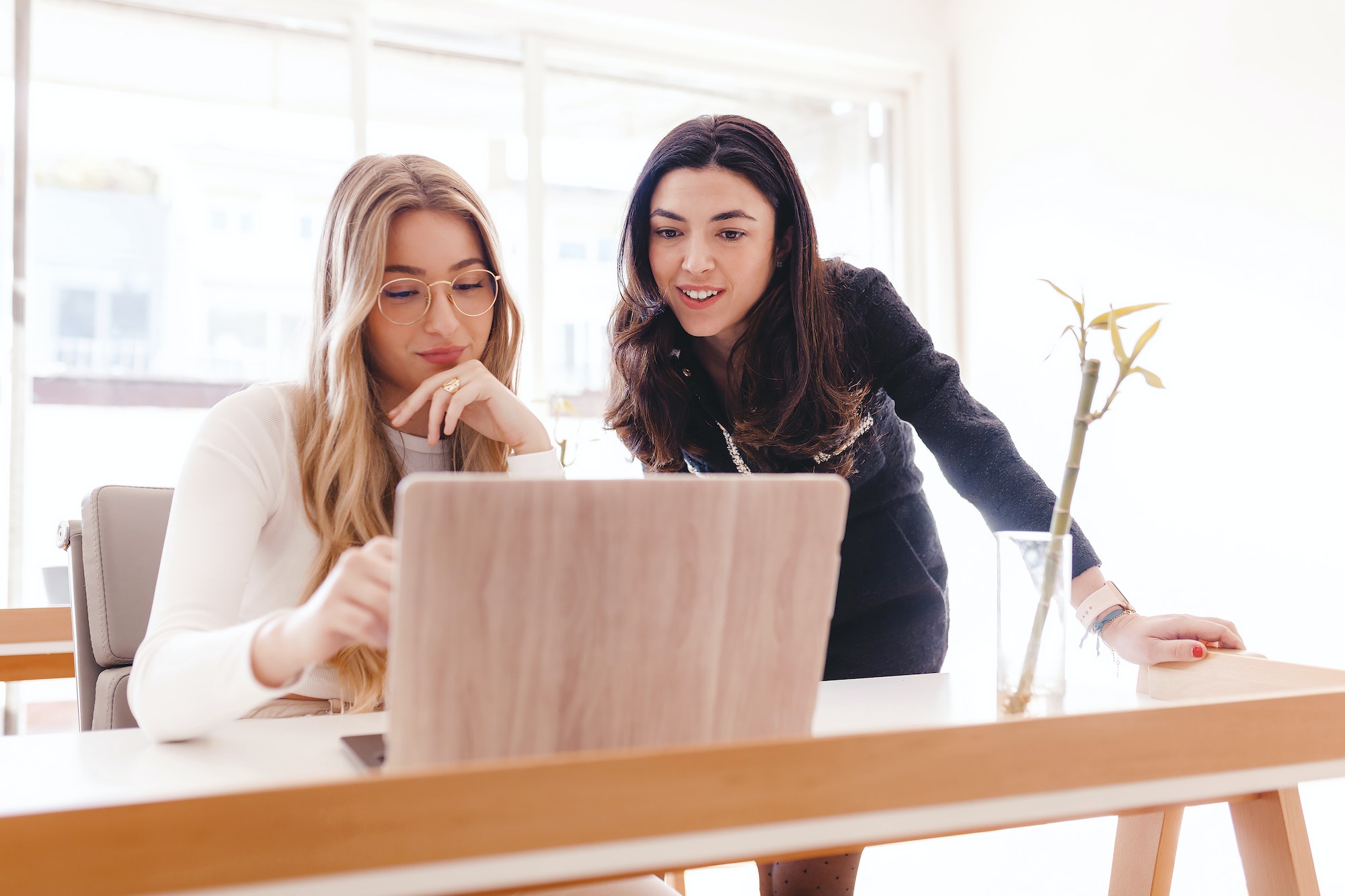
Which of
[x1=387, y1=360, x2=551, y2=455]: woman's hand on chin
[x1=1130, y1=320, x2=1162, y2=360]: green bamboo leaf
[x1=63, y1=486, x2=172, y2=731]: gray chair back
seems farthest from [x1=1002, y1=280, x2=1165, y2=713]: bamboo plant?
[x1=63, y1=486, x2=172, y2=731]: gray chair back

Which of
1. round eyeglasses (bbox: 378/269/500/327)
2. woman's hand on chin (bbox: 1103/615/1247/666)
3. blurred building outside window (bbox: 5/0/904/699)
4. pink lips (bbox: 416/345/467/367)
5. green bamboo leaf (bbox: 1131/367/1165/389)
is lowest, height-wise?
woman's hand on chin (bbox: 1103/615/1247/666)

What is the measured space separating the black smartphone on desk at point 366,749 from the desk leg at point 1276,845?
674 mm

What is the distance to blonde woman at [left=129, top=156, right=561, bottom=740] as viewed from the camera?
94 cm

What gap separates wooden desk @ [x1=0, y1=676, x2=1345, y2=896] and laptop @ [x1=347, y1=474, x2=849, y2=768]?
0.20 ft

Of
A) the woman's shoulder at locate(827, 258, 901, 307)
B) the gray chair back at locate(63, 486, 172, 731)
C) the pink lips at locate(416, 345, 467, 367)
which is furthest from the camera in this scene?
the woman's shoulder at locate(827, 258, 901, 307)

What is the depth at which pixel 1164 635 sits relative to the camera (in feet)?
3.58

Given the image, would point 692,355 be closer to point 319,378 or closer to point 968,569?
point 319,378

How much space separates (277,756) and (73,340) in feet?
7.49

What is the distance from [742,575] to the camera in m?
0.58

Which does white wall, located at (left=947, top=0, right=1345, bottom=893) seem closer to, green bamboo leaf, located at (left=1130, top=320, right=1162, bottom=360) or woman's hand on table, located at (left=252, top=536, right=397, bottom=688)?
green bamboo leaf, located at (left=1130, top=320, right=1162, bottom=360)

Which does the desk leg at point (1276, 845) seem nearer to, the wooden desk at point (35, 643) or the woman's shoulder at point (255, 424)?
the woman's shoulder at point (255, 424)

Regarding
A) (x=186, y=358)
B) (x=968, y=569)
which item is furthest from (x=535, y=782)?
(x=968, y=569)

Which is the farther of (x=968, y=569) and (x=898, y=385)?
(x=968, y=569)

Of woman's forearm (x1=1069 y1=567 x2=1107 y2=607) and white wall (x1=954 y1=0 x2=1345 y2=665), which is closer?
woman's forearm (x1=1069 y1=567 x2=1107 y2=607)
